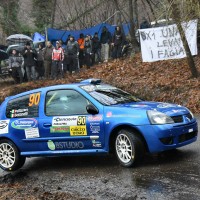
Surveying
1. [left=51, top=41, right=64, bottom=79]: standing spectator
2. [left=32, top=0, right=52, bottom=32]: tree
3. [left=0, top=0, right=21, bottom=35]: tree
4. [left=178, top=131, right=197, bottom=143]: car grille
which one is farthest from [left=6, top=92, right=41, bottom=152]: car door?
[left=32, top=0, right=52, bottom=32]: tree

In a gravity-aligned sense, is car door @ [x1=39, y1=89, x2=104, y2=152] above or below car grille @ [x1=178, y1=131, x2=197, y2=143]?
above

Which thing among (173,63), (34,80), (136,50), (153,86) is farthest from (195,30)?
(34,80)

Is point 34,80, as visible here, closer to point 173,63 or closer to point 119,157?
point 173,63

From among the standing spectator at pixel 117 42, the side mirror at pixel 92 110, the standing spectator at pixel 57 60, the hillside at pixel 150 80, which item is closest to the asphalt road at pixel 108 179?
the side mirror at pixel 92 110

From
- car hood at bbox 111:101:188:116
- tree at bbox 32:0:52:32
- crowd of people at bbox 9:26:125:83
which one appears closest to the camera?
car hood at bbox 111:101:188:116

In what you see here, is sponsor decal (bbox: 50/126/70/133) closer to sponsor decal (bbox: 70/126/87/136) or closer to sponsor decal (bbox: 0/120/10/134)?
sponsor decal (bbox: 70/126/87/136)

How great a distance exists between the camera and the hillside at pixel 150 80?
55.3 ft

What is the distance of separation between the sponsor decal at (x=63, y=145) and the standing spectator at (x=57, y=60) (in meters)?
13.0

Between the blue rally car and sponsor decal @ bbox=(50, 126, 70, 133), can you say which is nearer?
the blue rally car

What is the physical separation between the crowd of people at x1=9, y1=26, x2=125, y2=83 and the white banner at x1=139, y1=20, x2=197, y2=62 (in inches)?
77.7

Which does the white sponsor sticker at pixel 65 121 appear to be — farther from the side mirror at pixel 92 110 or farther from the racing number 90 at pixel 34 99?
the racing number 90 at pixel 34 99

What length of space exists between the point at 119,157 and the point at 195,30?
12435mm

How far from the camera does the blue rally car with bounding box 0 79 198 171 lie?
25.3 feet

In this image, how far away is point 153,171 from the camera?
7594 millimetres
